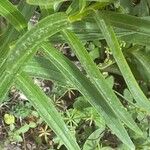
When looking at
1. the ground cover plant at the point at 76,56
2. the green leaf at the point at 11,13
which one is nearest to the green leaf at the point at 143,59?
the ground cover plant at the point at 76,56

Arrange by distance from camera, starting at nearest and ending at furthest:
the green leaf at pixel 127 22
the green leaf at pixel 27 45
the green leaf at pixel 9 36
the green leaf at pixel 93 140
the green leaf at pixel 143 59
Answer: the green leaf at pixel 27 45 < the green leaf at pixel 127 22 < the green leaf at pixel 9 36 < the green leaf at pixel 143 59 < the green leaf at pixel 93 140

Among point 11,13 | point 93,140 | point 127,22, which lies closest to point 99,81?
point 127,22

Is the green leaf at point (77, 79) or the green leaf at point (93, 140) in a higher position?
the green leaf at point (77, 79)

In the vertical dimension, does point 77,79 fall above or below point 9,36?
below

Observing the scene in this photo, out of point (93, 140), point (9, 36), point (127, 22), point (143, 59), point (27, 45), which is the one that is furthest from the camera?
point (93, 140)

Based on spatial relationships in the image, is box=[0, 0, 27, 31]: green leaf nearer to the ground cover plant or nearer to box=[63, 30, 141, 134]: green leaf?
the ground cover plant

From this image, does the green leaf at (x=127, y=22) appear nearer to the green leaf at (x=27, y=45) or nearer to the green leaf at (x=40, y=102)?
the green leaf at (x=27, y=45)

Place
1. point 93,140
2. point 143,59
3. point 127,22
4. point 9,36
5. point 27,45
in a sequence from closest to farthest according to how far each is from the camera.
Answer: point 27,45 → point 127,22 → point 9,36 → point 143,59 → point 93,140

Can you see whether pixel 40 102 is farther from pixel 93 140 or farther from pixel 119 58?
pixel 93 140

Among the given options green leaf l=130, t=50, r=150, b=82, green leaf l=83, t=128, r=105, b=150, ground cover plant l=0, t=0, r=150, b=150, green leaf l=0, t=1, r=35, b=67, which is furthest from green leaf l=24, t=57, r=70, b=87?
green leaf l=83, t=128, r=105, b=150
